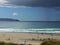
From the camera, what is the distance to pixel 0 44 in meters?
16.2

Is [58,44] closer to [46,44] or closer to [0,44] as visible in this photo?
[46,44]

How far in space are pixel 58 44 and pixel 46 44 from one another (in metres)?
0.96

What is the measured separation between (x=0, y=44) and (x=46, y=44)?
3.65m

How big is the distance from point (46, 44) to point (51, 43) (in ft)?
1.33

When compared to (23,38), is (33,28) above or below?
above

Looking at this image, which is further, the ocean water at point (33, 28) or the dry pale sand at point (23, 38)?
the ocean water at point (33, 28)

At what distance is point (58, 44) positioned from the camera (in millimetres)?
15914

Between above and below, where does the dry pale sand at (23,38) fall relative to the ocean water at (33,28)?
below

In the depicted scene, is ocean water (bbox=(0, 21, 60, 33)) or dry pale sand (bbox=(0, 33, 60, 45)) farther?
ocean water (bbox=(0, 21, 60, 33))

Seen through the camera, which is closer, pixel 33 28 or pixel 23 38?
pixel 23 38

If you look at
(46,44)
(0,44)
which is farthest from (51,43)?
(0,44)

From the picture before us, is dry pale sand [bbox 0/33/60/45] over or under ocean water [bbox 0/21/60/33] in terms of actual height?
under

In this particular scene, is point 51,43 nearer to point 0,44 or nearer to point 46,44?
point 46,44

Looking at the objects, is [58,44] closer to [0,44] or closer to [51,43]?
[51,43]
